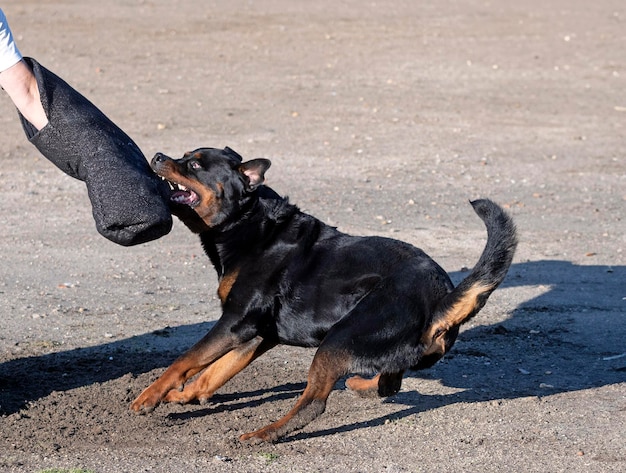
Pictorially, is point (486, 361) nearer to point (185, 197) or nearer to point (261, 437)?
point (261, 437)

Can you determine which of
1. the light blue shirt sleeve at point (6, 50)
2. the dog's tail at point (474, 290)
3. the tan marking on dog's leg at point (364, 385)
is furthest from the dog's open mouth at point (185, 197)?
the dog's tail at point (474, 290)

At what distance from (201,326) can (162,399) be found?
6.22ft

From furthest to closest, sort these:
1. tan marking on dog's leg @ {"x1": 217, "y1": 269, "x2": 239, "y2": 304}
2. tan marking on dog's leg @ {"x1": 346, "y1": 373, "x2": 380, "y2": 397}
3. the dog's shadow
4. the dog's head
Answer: the dog's shadow
tan marking on dog's leg @ {"x1": 346, "y1": 373, "x2": 380, "y2": 397}
the dog's head
tan marking on dog's leg @ {"x1": 217, "y1": 269, "x2": 239, "y2": 304}

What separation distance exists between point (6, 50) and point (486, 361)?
3758mm

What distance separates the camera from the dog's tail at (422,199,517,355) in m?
5.88

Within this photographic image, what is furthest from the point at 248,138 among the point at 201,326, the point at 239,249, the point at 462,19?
the point at 462,19

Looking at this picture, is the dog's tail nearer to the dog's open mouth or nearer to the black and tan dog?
the black and tan dog

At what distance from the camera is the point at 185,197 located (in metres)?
6.53

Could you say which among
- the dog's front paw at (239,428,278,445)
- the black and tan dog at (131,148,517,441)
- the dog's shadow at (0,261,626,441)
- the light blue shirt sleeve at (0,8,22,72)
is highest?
the light blue shirt sleeve at (0,8,22,72)

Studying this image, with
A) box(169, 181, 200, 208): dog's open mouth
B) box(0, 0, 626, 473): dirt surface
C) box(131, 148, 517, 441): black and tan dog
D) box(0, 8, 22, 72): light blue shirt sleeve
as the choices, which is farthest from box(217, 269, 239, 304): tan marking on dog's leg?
box(0, 8, 22, 72): light blue shirt sleeve

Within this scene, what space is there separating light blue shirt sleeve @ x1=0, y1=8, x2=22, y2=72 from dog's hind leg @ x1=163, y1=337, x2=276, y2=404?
2.04m

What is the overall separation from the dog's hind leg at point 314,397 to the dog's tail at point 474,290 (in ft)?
1.61

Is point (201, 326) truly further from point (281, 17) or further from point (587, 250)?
point (281, 17)

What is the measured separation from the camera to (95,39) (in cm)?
2016
